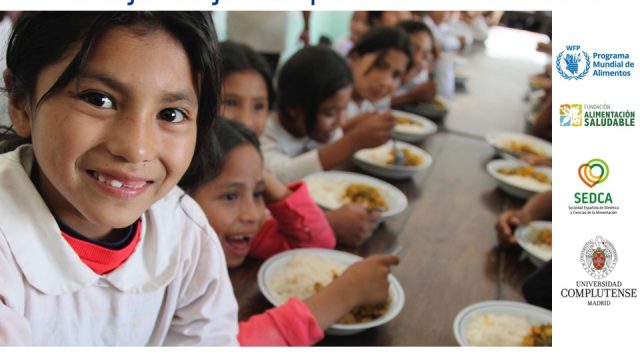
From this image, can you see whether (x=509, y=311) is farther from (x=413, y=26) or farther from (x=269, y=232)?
(x=413, y=26)

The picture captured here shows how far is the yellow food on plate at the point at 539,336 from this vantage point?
74 cm

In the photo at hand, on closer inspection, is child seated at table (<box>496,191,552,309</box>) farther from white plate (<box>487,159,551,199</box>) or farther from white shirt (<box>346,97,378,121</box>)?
white shirt (<box>346,97,378,121</box>)

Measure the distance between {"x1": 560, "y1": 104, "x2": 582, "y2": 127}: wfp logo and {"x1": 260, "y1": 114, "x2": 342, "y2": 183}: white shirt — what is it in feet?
2.41

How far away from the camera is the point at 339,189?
3.95 ft

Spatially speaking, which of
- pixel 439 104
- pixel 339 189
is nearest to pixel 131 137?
pixel 339 189

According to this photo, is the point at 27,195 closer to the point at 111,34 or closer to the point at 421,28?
the point at 111,34

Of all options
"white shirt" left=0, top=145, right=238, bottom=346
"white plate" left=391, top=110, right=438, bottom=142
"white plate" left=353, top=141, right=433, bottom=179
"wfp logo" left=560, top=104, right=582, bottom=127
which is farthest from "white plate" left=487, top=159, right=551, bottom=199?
"white shirt" left=0, top=145, right=238, bottom=346

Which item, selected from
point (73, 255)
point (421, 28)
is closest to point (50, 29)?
point (73, 255)

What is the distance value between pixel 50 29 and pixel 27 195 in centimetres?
14

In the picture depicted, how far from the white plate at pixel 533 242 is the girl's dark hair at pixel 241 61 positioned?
0.62m

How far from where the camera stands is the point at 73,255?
50 cm

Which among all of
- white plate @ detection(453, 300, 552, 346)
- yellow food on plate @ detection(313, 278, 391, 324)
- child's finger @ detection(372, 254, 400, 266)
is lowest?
white plate @ detection(453, 300, 552, 346)

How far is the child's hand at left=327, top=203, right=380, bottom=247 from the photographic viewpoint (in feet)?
3.20

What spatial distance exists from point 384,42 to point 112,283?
1415mm
